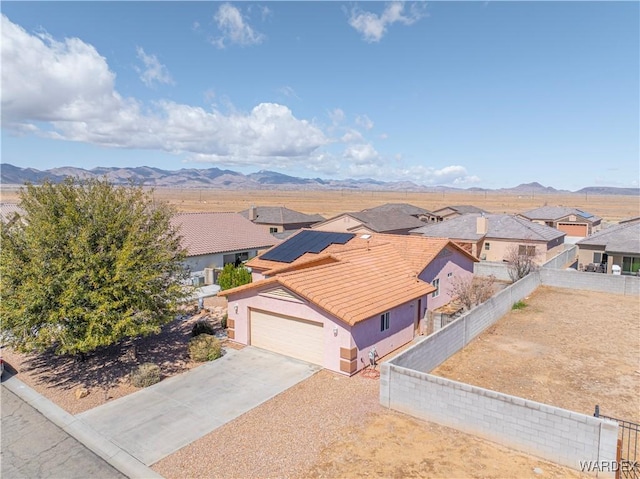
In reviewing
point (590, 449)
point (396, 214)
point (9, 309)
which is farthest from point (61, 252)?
point (396, 214)

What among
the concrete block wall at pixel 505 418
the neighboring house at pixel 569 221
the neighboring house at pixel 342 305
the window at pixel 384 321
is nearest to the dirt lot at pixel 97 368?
the neighboring house at pixel 342 305

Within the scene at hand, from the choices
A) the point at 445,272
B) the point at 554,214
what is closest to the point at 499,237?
the point at 445,272

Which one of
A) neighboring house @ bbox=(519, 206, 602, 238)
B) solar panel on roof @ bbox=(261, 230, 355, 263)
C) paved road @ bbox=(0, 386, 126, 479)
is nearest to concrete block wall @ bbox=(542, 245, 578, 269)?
solar panel on roof @ bbox=(261, 230, 355, 263)

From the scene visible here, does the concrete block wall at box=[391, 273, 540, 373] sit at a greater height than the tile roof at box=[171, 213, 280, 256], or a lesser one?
lesser

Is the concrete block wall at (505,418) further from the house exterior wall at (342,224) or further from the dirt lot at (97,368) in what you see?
the house exterior wall at (342,224)

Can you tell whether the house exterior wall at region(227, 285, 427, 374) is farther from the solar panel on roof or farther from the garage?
the garage

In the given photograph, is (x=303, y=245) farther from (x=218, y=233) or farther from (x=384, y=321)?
(x=218, y=233)
